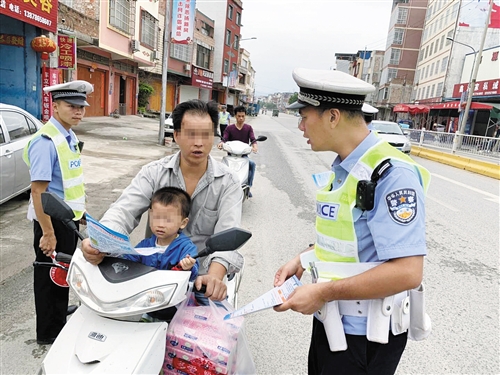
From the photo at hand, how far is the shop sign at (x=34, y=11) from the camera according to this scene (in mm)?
9164

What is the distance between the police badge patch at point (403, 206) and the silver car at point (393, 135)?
14376 mm

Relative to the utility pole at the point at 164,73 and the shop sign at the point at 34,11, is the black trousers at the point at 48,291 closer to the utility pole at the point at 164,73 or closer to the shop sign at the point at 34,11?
the shop sign at the point at 34,11

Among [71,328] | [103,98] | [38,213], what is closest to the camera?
[71,328]

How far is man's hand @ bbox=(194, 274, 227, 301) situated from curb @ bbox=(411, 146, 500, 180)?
12.8 m

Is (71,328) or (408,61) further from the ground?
(408,61)

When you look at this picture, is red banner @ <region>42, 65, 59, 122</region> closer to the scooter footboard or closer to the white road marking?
the scooter footboard

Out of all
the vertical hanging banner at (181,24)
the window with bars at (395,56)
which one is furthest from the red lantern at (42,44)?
the window with bars at (395,56)

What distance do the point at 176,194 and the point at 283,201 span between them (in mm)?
5528

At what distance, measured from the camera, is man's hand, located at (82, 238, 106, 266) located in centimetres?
155

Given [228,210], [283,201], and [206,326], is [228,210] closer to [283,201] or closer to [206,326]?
[206,326]

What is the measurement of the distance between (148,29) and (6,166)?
19.6 metres

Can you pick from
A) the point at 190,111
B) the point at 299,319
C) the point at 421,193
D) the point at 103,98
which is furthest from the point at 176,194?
the point at 103,98

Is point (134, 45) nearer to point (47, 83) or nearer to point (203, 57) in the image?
point (47, 83)

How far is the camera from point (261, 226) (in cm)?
571
